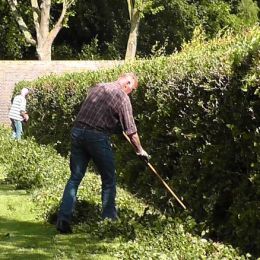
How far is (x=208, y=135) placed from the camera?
27.1 feet

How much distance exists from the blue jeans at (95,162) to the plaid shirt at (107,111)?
0.12 metres

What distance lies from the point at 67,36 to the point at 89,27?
5.46ft

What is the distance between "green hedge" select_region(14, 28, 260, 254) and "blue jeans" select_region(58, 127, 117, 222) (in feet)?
3.92

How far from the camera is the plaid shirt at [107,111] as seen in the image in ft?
25.8

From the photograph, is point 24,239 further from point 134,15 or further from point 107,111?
point 134,15

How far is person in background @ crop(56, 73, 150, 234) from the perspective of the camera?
7.89 m

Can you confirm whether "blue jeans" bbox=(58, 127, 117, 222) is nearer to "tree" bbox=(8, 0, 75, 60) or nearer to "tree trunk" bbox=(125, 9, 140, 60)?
"tree trunk" bbox=(125, 9, 140, 60)

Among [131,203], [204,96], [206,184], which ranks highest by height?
[204,96]

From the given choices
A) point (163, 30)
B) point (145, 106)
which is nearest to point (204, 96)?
point (145, 106)

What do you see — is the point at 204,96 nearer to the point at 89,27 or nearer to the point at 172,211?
the point at 172,211

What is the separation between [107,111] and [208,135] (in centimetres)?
135

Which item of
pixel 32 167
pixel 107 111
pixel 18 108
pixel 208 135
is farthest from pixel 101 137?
pixel 18 108

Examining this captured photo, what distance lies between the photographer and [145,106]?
35.7 ft

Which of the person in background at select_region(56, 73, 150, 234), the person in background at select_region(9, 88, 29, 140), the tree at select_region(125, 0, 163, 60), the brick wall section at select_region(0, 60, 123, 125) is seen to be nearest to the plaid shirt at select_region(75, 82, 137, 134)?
the person in background at select_region(56, 73, 150, 234)
